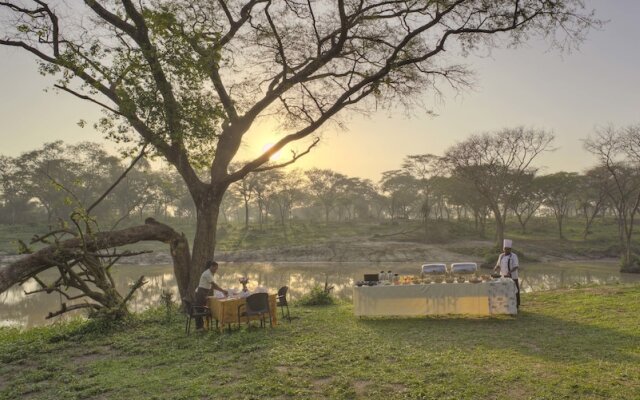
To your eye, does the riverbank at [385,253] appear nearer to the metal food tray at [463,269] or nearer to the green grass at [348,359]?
the metal food tray at [463,269]

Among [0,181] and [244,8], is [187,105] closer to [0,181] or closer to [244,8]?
[244,8]

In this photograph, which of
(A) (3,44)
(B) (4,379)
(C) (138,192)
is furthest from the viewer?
(C) (138,192)

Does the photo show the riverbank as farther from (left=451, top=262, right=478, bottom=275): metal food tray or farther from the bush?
(left=451, top=262, right=478, bottom=275): metal food tray

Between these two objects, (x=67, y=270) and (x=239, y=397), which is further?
(x=67, y=270)

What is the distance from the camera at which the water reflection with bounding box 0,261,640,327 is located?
60.6 ft

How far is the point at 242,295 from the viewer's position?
30.3 ft

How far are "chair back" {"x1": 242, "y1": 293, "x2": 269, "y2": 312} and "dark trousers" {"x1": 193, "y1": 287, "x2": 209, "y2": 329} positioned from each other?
1.36 m

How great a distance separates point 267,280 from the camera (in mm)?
27094

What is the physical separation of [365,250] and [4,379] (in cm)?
3546

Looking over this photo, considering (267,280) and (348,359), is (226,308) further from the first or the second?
(267,280)

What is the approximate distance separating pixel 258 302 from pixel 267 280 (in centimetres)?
1870

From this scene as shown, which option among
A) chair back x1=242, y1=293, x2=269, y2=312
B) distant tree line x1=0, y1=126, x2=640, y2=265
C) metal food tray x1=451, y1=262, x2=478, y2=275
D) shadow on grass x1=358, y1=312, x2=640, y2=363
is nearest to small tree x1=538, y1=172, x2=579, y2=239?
distant tree line x1=0, y1=126, x2=640, y2=265

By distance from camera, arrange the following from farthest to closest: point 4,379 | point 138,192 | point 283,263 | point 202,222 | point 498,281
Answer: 1. point 138,192
2. point 283,263
3. point 202,222
4. point 498,281
5. point 4,379

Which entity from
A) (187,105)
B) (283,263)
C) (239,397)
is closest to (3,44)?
(187,105)
